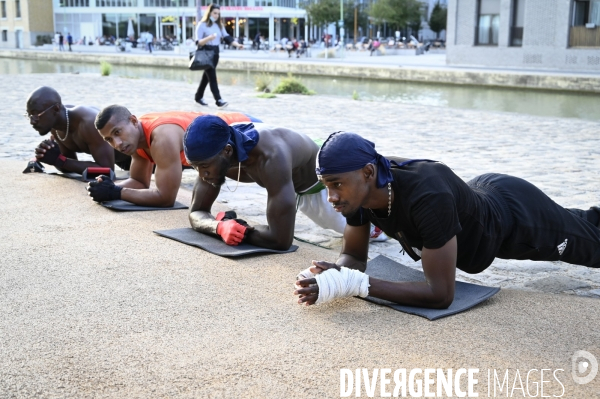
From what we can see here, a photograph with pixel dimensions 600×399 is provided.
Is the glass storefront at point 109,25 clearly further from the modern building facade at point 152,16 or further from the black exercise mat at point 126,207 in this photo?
the black exercise mat at point 126,207

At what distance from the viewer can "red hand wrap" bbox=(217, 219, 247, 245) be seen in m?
4.95

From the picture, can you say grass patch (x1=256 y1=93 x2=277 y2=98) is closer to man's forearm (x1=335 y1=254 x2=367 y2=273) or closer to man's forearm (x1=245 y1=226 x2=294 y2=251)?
man's forearm (x1=245 y1=226 x2=294 y2=251)

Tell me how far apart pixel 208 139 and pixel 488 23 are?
3398cm

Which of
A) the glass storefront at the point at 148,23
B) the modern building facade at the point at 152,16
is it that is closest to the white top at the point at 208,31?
the modern building facade at the point at 152,16

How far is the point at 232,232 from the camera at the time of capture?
4.95m

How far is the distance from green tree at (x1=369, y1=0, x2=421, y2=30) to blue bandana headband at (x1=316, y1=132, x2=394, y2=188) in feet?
199

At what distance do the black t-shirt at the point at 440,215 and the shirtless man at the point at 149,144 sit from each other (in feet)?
7.88

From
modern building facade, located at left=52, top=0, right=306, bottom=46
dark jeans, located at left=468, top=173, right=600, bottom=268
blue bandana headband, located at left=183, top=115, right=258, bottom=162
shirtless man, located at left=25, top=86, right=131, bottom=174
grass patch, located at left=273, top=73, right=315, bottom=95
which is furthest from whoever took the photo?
modern building facade, located at left=52, top=0, right=306, bottom=46

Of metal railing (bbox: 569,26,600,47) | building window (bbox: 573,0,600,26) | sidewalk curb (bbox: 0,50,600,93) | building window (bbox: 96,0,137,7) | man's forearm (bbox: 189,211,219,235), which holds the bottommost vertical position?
man's forearm (bbox: 189,211,219,235)

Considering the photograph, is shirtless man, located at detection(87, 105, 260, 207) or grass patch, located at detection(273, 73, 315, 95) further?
grass patch, located at detection(273, 73, 315, 95)

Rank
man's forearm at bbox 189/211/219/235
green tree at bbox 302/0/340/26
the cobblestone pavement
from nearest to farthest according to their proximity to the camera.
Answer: man's forearm at bbox 189/211/219/235 → the cobblestone pavement → green tree at bbox 302/0/340/26

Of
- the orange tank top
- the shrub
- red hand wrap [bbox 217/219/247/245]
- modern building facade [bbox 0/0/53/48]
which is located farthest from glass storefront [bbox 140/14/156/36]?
red hand wrap [bbox 217/219/247/245]

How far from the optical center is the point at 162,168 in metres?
6.03

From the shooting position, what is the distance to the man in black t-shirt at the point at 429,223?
3.53 metres
